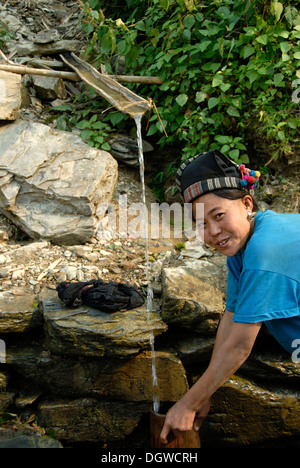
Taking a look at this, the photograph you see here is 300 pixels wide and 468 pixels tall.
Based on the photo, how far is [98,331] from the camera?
291 cm

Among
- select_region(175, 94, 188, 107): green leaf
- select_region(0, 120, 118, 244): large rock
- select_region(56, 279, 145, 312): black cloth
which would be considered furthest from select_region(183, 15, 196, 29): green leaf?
select_region(56, 279, 145, 312): black cloth

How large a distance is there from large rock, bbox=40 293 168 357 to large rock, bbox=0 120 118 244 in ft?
4.23

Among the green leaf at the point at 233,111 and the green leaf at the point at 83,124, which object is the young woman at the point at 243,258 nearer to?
the green leaf at the point at 233,111

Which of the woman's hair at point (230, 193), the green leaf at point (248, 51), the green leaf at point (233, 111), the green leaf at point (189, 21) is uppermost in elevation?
the green leaf at point (189, 21)

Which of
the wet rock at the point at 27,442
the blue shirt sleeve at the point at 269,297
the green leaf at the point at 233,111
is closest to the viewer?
the blue shirt sleeve at the point at 269,297

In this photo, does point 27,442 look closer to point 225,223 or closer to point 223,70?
point 225,223

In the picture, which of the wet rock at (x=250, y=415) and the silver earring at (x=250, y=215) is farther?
the wet rock at (x=250, y=415)

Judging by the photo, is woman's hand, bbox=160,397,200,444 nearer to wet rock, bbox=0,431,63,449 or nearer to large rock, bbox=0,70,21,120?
wet rock, bbox=0,431,63,449

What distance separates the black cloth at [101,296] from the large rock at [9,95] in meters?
2.46

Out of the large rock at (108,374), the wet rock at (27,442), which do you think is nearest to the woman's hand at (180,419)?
the wet rock at (27,442)

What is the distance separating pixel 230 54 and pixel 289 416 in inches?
152

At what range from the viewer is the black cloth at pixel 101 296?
3.09 m

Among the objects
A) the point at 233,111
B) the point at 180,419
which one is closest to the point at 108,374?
the point at 180,419

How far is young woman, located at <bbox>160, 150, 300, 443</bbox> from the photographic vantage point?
6.13 feet
